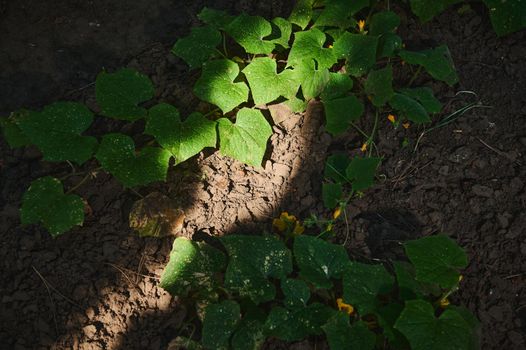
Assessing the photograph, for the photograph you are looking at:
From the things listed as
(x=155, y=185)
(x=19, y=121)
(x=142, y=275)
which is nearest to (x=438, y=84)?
(x=155, y=185)

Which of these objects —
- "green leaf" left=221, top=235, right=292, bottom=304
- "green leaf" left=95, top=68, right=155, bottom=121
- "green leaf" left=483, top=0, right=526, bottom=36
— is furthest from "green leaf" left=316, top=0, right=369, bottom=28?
"green leaf" left=221, top=235, right=292, bottom=304

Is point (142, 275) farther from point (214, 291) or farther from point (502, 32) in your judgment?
point (502, 32)

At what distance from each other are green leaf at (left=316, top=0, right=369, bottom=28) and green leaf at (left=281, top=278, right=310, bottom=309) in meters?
1.40

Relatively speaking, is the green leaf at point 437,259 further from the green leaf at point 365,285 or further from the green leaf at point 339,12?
the green leaf at point 339,12

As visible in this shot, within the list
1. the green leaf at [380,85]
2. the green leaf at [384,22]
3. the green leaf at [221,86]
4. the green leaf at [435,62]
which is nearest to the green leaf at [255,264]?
the green leaf at [221,86]

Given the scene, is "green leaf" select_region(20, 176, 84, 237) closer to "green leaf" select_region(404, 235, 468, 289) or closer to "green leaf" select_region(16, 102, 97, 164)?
"green leaf" select_region(16, 102, 97, 164)

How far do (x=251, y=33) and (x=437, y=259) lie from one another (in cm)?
142

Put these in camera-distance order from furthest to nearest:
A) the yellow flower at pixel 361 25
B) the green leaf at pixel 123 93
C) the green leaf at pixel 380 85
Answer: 1. the yellow flower at pixel 361 25
2. the green leaf at pixel 380 85
3. the green leaf at pixel 123 93

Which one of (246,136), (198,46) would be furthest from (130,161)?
(198,46)

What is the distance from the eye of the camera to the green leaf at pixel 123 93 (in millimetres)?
2279

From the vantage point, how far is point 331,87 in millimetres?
2455

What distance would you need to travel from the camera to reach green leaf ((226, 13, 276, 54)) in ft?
7.98

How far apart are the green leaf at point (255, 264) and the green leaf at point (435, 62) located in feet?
3.89

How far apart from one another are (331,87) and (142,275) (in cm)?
131
